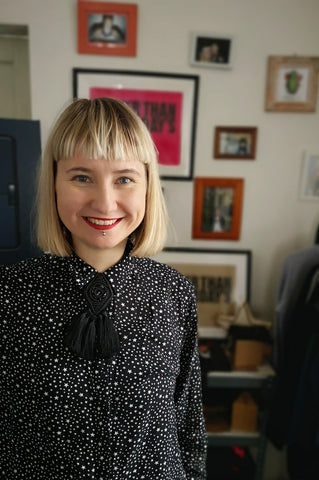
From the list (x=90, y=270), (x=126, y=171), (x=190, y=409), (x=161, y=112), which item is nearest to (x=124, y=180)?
(x=126, y=171)

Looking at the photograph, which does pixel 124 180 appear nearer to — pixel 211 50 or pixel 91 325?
pixel 91 325

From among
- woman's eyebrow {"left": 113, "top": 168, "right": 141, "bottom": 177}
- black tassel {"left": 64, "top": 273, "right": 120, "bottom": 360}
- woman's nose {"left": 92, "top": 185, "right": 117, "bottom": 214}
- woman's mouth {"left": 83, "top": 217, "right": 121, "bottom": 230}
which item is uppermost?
woman's eyebrow {"left": 113, "top": 168, "right": 141, "bottom": 177}

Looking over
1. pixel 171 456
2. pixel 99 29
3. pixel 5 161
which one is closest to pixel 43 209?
pixel 5 161

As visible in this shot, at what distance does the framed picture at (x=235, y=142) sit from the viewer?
1.57 meters

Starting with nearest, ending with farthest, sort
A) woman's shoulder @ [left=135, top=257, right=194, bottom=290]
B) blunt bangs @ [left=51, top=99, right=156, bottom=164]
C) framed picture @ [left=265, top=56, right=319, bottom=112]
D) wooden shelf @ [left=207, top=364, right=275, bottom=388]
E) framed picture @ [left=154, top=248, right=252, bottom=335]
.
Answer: blunt bangs @ [left=51, top=99, right=156, bottom=164]
woman's shoulder @ [left=135, top=257, right=194, bottom=290]
wooden shelf @ [left=207, top=364, right=275, bottom=388]
framed picture @ [left=265, top=56, right=319, bottom=112]
framed picture @ [left=154, top=248, right=252, bottom=335]

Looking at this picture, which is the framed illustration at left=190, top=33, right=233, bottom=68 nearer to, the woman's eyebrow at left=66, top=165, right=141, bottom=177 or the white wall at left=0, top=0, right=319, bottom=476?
the white wall at left=0, top=0, right=319, bottom=476

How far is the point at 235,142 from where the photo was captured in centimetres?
158

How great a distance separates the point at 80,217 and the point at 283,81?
1.37 meters

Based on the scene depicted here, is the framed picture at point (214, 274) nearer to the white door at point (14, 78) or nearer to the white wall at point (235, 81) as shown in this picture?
the white wall at point (235, 81)

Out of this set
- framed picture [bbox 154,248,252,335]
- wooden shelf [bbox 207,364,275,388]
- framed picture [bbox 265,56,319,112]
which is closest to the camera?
wooden shelf [bbox 207,364,275,388]

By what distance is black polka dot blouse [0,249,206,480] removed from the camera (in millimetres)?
636

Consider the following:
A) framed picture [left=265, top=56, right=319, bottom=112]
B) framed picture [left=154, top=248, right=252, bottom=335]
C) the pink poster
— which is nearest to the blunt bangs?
the pink poster

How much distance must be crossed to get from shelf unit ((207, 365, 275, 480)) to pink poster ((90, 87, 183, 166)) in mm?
1012

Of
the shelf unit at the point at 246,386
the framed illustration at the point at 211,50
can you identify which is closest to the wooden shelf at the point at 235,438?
the shelf unit at the point at 246,386
